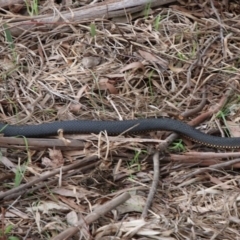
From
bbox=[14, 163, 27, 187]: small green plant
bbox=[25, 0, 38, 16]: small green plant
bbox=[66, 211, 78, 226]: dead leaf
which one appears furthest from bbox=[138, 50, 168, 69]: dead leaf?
bbox=[66, 211, 78, 226]: dead leaf

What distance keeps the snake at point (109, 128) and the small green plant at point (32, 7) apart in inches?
57.8

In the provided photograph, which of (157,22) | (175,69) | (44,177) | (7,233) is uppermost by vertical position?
(157,22)

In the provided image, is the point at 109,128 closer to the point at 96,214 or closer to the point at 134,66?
the point at 134,66

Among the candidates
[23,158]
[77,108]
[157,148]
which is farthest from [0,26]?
[157,148]

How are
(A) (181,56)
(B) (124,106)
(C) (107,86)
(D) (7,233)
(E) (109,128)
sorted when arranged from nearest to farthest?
(D) (7,233) < (E) (109,128) < (B) (124,106) < (C) (107,86) < (A) (181,56)

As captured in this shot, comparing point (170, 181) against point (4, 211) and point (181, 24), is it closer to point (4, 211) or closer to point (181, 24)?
point (4, 211)

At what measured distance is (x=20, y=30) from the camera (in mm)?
5750

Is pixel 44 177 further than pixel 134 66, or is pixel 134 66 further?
pixel 134 66

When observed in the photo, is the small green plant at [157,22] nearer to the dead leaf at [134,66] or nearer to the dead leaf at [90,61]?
the dead leaf at [134,66]

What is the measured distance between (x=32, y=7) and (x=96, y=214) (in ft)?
8.59

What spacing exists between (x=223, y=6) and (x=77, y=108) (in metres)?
1.92

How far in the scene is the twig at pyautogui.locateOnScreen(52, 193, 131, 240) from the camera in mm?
3883

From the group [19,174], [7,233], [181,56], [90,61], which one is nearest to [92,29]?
[90,61]

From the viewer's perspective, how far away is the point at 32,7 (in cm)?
589
